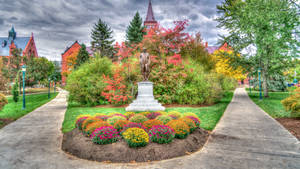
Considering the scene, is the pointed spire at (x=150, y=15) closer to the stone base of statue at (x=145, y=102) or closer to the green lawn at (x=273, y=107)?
the green lawn at (x=273, y=107)

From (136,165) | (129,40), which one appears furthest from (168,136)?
(129,40)

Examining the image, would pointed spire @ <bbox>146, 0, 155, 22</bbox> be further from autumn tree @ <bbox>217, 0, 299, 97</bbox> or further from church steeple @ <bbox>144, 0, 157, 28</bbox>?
autumn tree @ <bbox>217, 0, 299, 97</bbox>

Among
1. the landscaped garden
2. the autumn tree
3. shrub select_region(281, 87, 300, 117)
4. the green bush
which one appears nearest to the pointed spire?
the autumn tree

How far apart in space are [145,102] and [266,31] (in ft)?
34.0

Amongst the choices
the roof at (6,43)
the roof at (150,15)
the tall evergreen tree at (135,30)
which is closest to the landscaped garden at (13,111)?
the tall evergreen tree at (135,30)

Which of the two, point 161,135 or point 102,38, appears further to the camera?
point 102,38

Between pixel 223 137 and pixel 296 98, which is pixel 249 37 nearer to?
pixel 296 98

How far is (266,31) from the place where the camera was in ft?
43.7

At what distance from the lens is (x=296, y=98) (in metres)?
8.01

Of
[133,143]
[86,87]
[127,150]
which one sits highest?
[86,87]

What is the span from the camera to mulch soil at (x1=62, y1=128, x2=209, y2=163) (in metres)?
3.91

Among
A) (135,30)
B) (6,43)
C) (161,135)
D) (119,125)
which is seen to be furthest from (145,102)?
(6,43)

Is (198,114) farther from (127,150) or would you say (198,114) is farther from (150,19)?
(150,19)

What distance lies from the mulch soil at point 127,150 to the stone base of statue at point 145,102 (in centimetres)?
510
